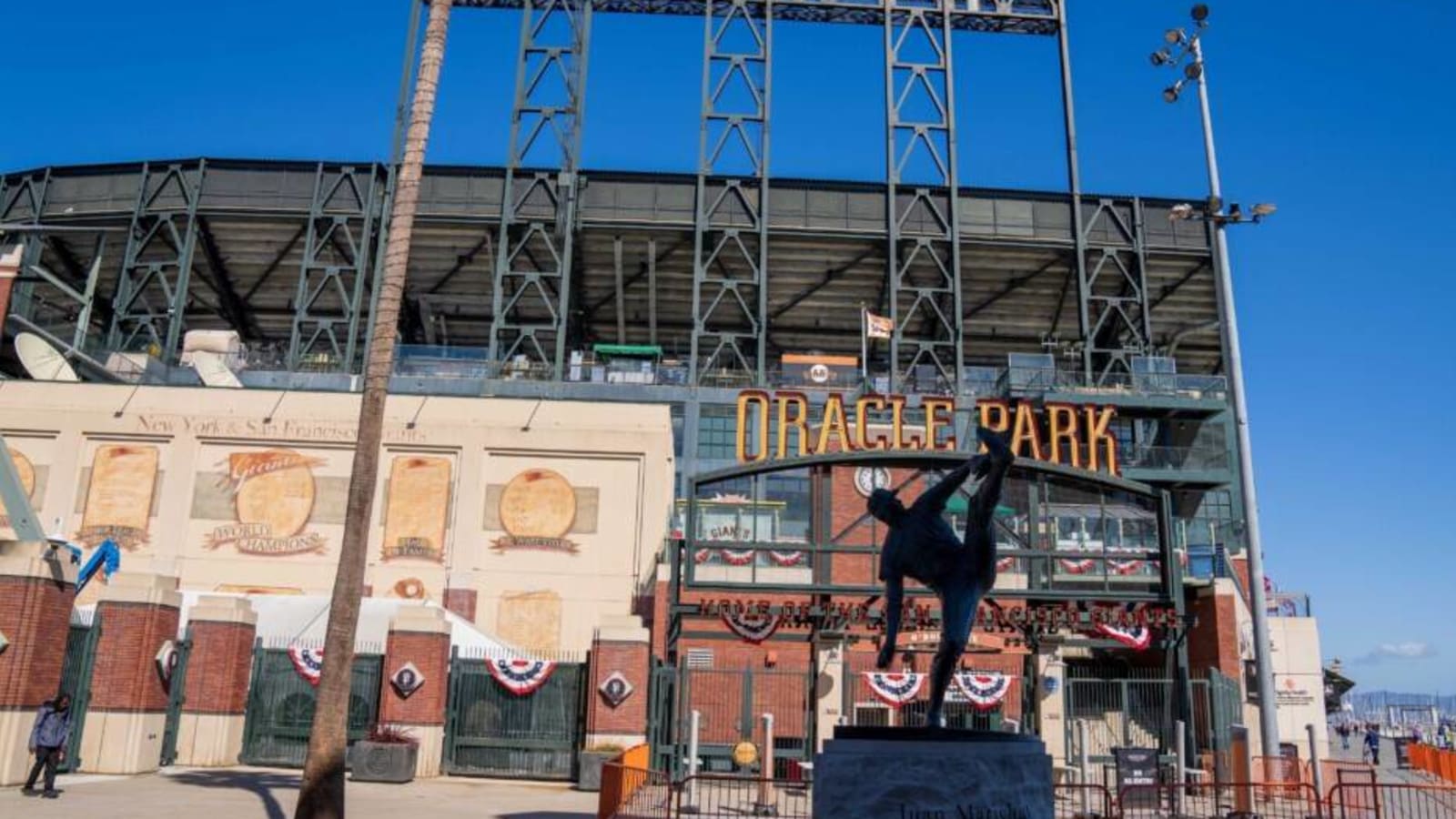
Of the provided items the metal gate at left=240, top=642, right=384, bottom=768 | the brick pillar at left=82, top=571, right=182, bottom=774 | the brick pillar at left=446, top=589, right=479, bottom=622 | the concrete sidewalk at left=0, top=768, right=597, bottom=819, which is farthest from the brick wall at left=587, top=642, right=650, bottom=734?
the brick pillar at left=446, top=589, right=479, bottom=622

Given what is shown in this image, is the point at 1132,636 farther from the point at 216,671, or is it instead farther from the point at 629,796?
the point at 216,671

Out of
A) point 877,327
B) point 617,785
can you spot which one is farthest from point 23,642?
point 877,327

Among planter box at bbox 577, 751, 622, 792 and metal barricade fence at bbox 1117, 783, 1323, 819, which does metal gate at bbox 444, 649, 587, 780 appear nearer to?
planter box at bbox 577, 751, 622, 792

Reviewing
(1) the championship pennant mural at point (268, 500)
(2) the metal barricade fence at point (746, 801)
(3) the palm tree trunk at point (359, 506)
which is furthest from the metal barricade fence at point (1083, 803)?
(1) the championship pennant mural at point (268, 500)

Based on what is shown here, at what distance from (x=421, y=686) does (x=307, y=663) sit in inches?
126

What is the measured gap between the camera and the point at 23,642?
63.9 ft

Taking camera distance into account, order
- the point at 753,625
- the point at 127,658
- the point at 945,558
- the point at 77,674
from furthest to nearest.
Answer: the point at 753,625, the point at 127,658, the point at 77,674, the point at 945,558

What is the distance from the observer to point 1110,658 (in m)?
41.5

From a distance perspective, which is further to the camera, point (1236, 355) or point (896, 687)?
point (896, 687)

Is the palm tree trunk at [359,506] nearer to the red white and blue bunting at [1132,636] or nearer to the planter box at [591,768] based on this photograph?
the planter box at [591,768]

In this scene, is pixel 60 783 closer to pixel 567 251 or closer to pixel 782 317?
pixel 567 251

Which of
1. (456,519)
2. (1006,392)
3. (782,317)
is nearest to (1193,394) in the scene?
(1006,392)

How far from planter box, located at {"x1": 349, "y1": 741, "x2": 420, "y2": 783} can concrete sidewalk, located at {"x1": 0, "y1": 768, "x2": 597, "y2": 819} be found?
1.24 feet

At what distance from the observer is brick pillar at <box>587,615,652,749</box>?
25.2 m
